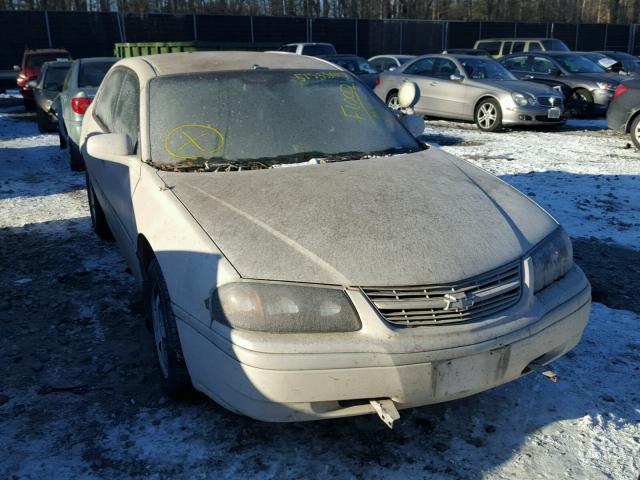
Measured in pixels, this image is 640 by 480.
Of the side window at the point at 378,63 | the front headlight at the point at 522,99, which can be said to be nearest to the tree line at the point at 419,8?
the side window at the point at 378,63

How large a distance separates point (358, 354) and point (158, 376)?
4.76ft

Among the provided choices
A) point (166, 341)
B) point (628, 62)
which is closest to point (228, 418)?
point (166, 341)

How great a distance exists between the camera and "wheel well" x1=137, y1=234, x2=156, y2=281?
10.7 ft

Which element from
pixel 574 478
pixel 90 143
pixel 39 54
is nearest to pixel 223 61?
pixel 90 143

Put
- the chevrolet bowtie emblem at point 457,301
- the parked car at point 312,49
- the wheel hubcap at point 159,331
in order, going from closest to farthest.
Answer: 1. the chevrolet bowtie emblem at point 457,301
2. the wheel hubcap at point 159,331
3. the parked car at point 312,49

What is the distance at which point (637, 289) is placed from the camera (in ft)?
14.4

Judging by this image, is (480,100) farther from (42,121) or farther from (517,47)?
(42,121)

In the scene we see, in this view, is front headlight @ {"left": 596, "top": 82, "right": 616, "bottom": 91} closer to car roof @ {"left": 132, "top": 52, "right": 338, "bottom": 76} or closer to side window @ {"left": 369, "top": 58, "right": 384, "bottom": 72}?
side window @ {"left": 369, "top": 58, "right": 384, "bottom": 72}

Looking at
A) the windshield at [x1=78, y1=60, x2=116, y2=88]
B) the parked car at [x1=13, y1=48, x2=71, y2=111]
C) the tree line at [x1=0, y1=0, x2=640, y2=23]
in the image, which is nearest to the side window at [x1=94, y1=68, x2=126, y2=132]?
the windshield at [x1=78, y1=60, x2=116, y2=88]

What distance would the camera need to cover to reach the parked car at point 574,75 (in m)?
13.1

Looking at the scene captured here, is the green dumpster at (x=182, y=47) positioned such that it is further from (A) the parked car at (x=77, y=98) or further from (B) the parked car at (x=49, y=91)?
(A) the parked car at (x=77, y=98)

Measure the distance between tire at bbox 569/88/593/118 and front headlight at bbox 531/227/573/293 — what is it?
37.8ft

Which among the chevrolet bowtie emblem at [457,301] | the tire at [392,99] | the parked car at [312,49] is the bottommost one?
the tire at [392,99]

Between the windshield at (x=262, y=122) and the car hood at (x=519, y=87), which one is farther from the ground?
the windshield at (x=262, y=122)
